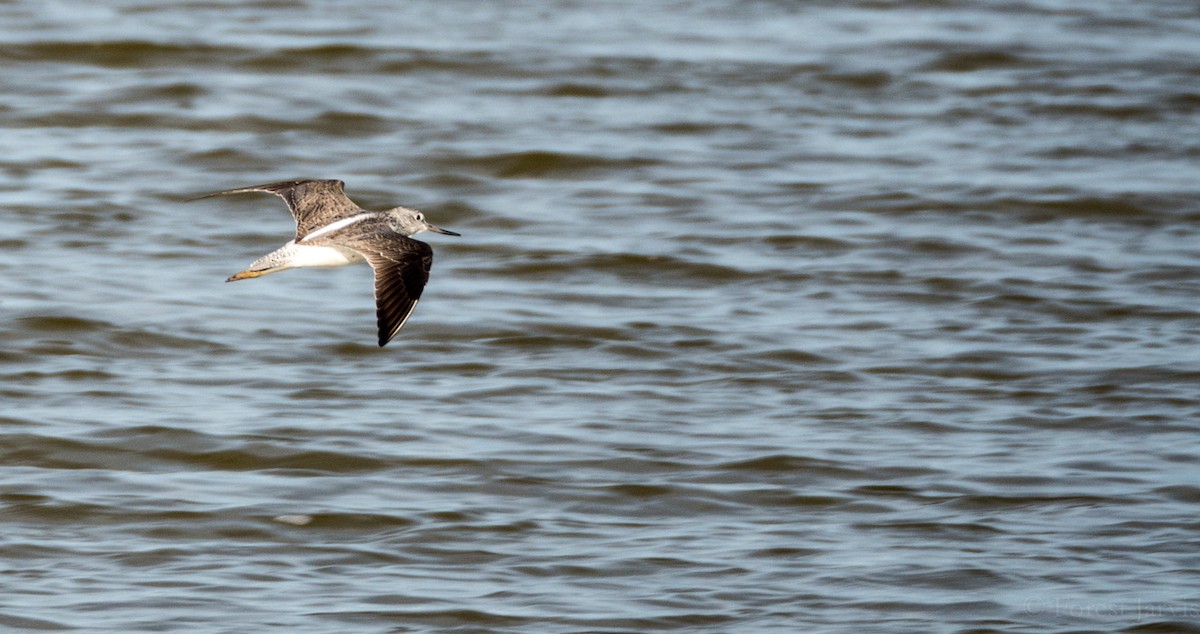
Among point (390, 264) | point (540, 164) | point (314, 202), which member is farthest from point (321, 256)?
point (540, 164)

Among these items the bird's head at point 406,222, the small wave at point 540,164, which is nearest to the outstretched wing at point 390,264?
the bird's head at point 406,222

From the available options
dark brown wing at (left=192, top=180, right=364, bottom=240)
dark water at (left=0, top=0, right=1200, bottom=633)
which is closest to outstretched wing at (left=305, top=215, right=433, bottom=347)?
dark brown wing at (left=192, top=180, right=364, bottom=240)

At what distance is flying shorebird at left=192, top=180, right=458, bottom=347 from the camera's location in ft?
19.0

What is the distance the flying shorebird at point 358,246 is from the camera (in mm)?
5797

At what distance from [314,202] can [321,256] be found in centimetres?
74

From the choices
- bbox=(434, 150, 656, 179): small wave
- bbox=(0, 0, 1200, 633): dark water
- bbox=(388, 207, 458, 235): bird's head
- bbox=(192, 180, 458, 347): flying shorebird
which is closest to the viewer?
bbox=(192, 180, 458, 347): flying shorebird

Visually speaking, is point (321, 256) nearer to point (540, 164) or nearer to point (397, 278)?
point (397, 278)

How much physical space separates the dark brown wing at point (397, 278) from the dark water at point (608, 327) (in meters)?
0.87

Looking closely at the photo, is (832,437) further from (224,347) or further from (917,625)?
(224,347)

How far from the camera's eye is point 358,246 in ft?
20.1

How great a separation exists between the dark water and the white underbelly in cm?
89

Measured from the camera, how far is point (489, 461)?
6.93 metres

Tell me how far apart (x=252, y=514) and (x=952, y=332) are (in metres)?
3.52

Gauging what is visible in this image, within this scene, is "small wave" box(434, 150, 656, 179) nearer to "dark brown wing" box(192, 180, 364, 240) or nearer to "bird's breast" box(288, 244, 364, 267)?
"dark brown wing" box(192, 180, 364, 240)
